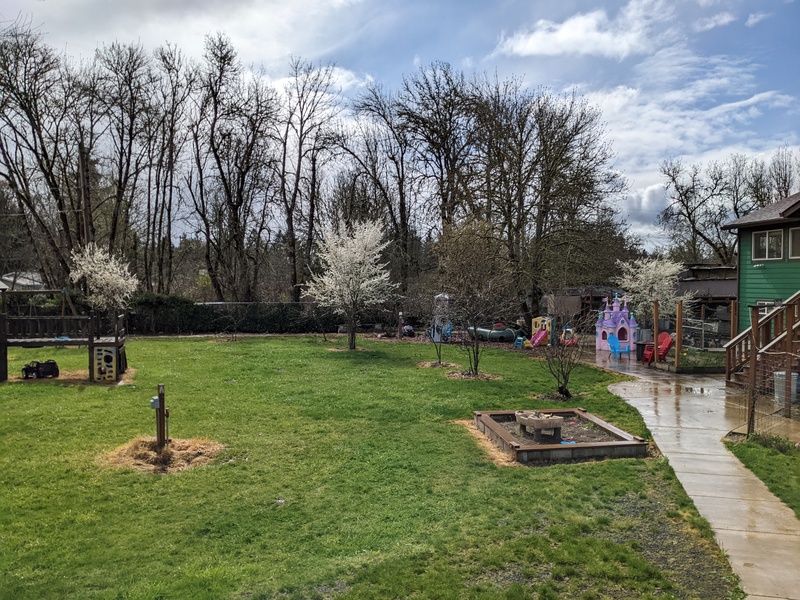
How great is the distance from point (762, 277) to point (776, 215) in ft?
6.69

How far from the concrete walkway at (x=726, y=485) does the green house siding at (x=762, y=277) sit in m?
6.99

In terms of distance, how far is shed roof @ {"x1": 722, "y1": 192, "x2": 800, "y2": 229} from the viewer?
15.9 meters

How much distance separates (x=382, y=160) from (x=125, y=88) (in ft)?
45.3

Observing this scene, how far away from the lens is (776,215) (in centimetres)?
1677

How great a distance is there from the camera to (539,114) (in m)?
23.0

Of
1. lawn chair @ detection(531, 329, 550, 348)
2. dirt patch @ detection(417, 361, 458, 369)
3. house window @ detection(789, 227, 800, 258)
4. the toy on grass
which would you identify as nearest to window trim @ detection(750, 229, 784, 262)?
house window @ detection(789, 227, 800, 258)

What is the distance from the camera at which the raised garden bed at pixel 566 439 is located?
7285 mm

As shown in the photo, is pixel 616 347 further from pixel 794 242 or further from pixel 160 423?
pixel 160 423

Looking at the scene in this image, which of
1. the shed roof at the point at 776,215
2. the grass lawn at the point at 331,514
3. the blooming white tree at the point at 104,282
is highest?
the shed roof at the point at 776,215

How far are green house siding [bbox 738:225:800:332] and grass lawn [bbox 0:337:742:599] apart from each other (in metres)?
10.4

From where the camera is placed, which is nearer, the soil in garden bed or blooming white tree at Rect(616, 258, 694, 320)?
the soil in garden bed

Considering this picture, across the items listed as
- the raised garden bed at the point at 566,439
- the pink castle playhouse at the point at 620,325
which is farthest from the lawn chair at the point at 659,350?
the raised garden bed at the point at 566,439

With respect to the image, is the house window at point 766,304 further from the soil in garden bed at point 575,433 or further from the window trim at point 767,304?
the soil in garden bed at point 575,433

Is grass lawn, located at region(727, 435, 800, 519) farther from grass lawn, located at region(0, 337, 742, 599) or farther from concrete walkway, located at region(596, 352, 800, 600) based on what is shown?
grass lawn, located at region(0, 337, 742, 599)
